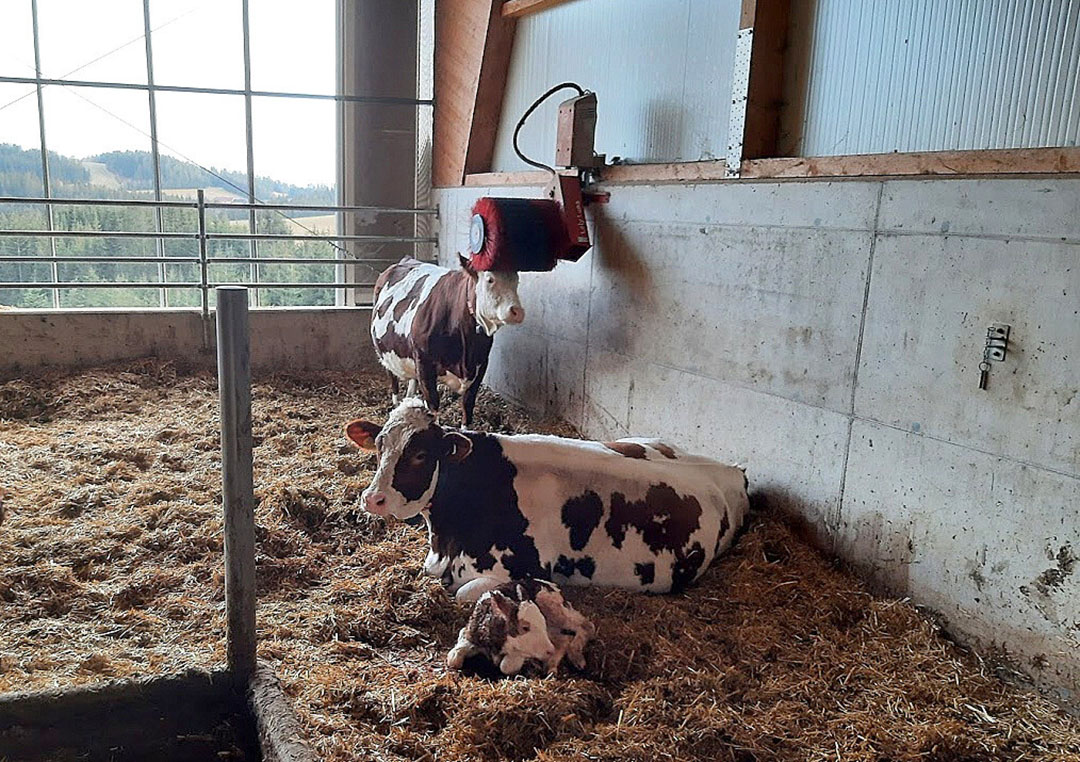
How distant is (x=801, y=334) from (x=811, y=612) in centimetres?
124

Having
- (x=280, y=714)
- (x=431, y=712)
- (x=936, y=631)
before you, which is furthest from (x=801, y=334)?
(x=280, y=714)

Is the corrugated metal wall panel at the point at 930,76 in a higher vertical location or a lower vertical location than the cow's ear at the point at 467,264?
higher

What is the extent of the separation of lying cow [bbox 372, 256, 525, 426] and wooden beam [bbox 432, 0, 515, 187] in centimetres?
170

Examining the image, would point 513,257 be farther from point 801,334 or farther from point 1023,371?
point 1023,371

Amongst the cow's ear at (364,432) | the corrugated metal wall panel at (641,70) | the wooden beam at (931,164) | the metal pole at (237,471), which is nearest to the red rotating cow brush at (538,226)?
the corrugated metal wall panel at (641,70)

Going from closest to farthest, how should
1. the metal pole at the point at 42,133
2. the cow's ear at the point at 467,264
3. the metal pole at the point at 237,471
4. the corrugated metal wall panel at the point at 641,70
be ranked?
the metal pole at the point at 237,471
the corrugated metal wall panel at the point at 641,70
the cow's ear at the point at 467,264
the metal pole at the point at 42,133

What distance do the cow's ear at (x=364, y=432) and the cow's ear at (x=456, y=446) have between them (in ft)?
0.96

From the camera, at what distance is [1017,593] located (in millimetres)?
2863

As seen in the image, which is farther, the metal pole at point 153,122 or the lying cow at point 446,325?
the metal pole at point 153,122

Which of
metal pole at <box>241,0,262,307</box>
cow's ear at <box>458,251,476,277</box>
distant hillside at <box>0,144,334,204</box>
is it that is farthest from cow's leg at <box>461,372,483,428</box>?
distant hillside at <box>0,144,334,204</box>

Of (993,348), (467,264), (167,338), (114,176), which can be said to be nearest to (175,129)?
(114,176)

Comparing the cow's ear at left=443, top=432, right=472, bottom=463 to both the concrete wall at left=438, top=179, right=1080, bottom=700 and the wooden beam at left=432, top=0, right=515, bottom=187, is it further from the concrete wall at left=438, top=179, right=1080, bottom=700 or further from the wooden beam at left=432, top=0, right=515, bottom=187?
the wooden beam at left=432, top=0, right=515, bottom=187

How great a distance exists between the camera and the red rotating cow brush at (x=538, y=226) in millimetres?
5070

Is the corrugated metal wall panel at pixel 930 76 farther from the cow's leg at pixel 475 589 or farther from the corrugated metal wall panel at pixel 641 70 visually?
the cow's leg at pixel 475 589
